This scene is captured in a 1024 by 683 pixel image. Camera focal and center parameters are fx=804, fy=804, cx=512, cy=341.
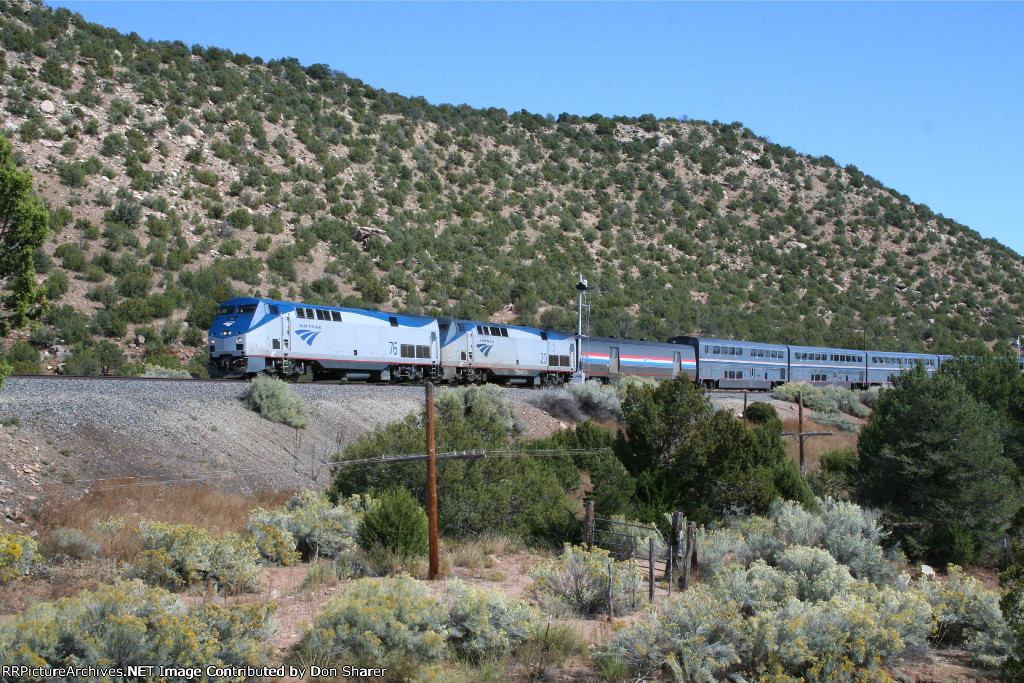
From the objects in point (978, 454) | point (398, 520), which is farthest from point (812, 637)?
point (978, 454)

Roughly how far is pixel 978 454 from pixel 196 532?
22.6m

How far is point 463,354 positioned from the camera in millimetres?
36562

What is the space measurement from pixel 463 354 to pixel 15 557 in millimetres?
25580

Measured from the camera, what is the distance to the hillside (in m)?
46.8

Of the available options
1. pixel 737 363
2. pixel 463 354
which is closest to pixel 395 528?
pixel 463 354

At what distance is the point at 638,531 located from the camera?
1978 centimetres

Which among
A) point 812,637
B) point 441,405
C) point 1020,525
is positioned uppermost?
point 441,405

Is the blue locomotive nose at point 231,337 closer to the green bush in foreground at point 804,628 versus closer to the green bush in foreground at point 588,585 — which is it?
the green bush in foreground at point 588,585

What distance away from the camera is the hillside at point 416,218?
46.8m

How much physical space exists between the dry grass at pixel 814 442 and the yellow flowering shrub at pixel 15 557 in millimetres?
31302

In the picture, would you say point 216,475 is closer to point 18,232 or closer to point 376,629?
point 18,232

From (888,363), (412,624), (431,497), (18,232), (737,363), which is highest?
(18,232)

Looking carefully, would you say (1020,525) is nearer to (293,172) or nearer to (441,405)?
(441,405)

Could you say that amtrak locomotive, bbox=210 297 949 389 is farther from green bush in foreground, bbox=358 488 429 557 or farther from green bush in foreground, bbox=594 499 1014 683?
green bush in foreground, bbox=594 499 1014 683
